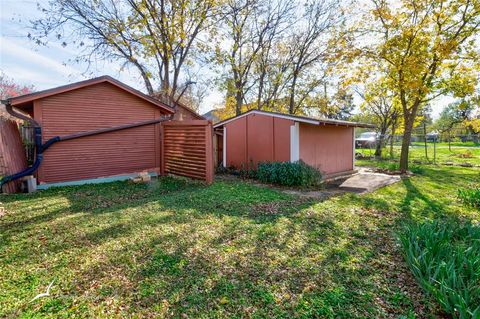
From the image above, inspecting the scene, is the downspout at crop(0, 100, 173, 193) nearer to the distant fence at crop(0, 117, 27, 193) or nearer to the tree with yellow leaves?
the distant fence at crop(0, 117, 27, 193)

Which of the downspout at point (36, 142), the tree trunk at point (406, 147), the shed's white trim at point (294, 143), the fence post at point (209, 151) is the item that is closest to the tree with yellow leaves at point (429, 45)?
the tree trunk at point (406, 147)

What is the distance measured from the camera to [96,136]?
7.68 m

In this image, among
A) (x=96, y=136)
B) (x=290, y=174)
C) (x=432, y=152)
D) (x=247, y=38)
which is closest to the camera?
(x=290, y=174)

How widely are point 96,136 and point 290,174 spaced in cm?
588

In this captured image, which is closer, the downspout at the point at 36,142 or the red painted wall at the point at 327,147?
the downspout at the point at 36,142

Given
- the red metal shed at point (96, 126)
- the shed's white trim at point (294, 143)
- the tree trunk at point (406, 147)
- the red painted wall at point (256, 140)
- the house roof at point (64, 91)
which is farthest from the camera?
the tree trunk at point (406, 147)

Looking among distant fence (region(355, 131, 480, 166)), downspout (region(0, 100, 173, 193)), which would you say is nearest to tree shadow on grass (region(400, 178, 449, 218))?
distant fence (region(355, 131, 480, 166))

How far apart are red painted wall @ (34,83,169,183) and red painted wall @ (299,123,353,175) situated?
5123mm

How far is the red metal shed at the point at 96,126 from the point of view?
690 centimetres

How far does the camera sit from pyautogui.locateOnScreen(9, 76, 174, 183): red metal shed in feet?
22.6

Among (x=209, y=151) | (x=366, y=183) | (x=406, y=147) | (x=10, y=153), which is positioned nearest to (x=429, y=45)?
(x=406, y=147)

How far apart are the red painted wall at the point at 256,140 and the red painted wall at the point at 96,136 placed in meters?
2.91

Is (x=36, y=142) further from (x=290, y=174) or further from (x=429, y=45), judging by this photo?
(x=429, y=45)

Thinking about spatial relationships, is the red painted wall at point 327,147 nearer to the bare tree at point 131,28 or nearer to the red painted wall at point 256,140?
the red painted wall at point 256,140
